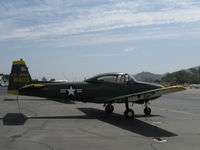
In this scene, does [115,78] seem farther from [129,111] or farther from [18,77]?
[18,77]

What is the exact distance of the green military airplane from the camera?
13727mm

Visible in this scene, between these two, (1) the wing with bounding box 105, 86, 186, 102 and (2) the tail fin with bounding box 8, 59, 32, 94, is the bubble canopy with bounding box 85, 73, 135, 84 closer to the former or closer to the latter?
(1) the wing with bounding box 105, 86, 186, 102

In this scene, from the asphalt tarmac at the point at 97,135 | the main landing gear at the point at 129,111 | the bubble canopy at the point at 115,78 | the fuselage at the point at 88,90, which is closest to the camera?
the asphalt tarmac at the point at 97,135

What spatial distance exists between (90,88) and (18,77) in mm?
3273

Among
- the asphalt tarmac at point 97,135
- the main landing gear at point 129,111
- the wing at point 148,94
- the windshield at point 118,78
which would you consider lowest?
the asphalt tarmac at point 97,135

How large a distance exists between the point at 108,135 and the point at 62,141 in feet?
5.25

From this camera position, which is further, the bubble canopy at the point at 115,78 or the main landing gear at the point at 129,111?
the bubble canopy at the point at 115,78

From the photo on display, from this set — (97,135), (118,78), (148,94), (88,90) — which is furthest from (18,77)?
(97,135)

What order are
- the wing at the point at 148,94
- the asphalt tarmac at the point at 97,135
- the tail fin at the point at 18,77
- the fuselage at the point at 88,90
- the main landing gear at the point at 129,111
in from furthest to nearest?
the fuselage at the point at 88,90 → the tail fin at the point at 18,77 → the main landing gear at the point at 129,111 → the wing at the point at 148,94 → the asphalt tarmac at the point at 97,135

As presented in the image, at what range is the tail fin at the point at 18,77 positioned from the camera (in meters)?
13.7

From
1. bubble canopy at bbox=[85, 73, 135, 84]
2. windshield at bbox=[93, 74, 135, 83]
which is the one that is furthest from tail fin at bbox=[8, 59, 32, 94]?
windshield at bbox=[93, 74, 135, 83]

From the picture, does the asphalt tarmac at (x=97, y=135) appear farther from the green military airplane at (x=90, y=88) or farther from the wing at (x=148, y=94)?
the green military airplane at (x=90, y=88)

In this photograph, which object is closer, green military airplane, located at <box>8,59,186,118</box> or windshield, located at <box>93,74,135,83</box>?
green military airplane, located at <box>8,59,186,118</box>

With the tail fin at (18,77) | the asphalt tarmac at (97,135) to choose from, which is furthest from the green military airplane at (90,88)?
the asphalt tarmac at (97,135)
